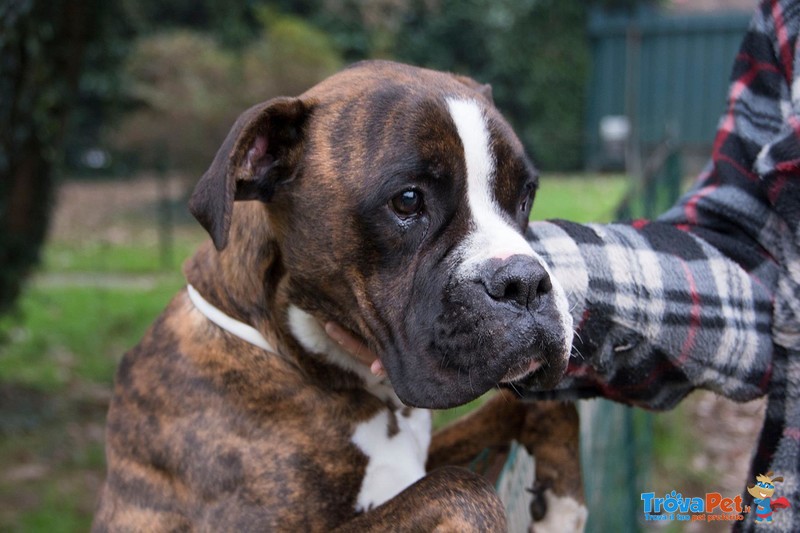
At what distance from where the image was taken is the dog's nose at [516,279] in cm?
211

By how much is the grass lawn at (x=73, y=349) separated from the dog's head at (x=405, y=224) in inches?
64.8

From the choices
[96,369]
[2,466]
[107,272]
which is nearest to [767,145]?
[2,466]

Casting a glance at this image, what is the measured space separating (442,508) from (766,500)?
0.79 m

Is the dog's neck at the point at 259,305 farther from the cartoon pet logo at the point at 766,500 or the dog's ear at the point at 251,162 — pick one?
the cartoon pet logo at the point at 766,500

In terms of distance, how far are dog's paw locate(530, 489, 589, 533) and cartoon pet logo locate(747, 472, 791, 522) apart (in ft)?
1.74

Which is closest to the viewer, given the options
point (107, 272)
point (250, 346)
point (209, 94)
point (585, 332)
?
point (585, 332)

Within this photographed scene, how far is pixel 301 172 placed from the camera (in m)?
2.44

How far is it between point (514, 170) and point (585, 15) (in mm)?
19064

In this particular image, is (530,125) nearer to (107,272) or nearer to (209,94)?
(209,94)

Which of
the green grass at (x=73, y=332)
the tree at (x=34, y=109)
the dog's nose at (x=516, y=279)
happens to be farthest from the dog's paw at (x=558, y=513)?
the green grass at (x=73, y=332)

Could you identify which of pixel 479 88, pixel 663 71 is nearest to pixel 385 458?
pixel 479 88

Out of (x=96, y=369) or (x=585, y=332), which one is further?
(x=96, y=369)

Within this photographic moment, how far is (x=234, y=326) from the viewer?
2.50 metres

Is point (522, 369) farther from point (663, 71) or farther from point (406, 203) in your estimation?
point (663, 71)
